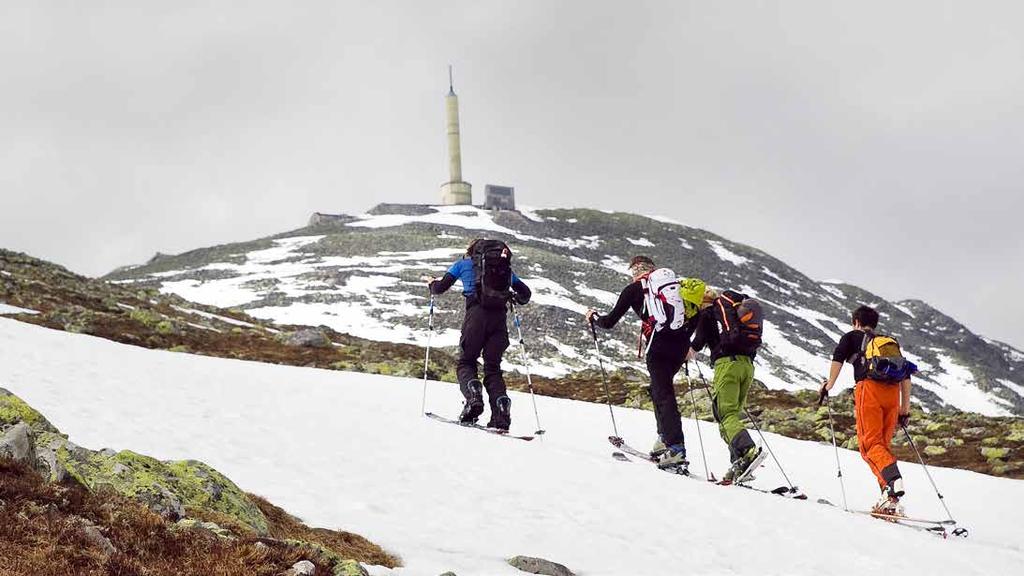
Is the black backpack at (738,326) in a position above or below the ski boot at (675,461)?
above

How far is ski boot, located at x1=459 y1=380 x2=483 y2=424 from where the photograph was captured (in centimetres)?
1323

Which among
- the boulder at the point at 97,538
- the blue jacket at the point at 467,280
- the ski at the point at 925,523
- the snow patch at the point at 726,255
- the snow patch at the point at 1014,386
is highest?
the snow patch at the point at 726,255

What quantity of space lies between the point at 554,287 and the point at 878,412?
62.3m

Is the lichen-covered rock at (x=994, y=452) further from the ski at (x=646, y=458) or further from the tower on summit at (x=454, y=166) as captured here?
the tower on summit at (x=454, y=166)

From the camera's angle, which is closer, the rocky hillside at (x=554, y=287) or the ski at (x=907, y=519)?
the ski at (x=907, y=519)

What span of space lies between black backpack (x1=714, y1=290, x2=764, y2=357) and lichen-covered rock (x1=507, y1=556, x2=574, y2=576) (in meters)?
5.59

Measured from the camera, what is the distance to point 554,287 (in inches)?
2872

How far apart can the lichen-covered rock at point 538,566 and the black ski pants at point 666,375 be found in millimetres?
5337

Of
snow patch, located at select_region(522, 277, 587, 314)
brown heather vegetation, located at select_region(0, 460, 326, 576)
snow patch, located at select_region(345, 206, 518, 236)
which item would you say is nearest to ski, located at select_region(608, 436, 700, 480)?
brown heather vegetation, located at select_region(0, 460, 326, 576)

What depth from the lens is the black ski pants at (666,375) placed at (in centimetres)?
1167

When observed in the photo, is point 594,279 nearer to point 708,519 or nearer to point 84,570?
point 708,519

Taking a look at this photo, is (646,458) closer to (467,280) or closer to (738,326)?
(738,326)

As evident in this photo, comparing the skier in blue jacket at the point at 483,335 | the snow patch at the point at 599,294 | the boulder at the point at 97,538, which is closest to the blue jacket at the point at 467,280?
the skier in blue jacket at the point at 483,335

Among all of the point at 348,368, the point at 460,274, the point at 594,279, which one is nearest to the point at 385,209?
the point at 594,279
